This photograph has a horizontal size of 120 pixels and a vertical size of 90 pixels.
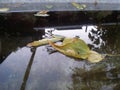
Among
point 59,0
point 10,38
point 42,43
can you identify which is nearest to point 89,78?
point 42,43

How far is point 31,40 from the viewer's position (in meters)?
2.97

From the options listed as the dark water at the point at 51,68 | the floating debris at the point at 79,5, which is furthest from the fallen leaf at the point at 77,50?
the floating debris at the point at 79,5

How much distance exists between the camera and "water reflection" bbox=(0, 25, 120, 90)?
218 centimetres

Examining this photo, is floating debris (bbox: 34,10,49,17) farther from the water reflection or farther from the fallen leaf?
the fallen leaf

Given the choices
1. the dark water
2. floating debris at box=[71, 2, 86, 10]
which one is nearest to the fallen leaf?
the dark water

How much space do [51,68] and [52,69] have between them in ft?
0.06

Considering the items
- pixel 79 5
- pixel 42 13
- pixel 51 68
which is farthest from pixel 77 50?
pixel 79 5

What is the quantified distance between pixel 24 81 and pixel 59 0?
5.45 ft

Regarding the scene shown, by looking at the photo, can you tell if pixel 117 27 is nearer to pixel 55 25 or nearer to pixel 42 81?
pixel 55 25

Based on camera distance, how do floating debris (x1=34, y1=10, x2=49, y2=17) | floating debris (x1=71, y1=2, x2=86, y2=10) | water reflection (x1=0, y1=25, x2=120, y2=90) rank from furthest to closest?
floating debris (x1=71, y1=2, x2=86, y2=10) → floating debris (x1=34, y1=10, x2=49, y2=17) → water reflection (x1=0, y1=25, x2=120, y2=90)

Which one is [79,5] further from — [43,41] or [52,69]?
[52,69]

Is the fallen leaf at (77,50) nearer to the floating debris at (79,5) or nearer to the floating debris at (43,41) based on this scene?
the floating debris at (43,41)

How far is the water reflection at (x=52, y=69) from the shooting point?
7.15ft

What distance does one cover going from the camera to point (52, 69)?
242cm
